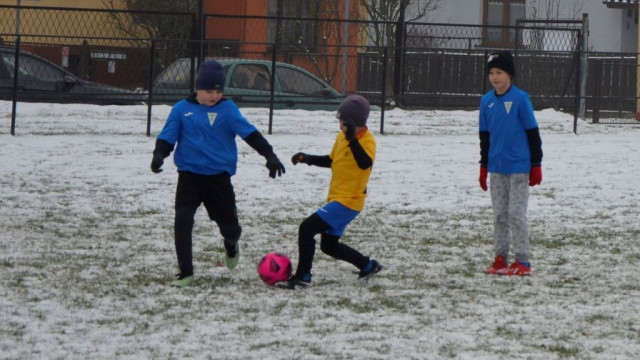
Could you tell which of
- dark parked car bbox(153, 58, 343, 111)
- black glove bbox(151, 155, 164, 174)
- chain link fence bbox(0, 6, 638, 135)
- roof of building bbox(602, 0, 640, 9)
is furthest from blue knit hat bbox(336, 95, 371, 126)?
roof of building bbox(602, 0, 640, 9)

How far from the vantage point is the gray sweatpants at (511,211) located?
9367 mm

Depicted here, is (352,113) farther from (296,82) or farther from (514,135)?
(296,82)

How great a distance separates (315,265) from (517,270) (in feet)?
4.54

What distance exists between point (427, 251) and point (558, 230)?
74.7 inches

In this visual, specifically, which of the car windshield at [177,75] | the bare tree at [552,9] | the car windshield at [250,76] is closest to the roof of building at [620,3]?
the bare tree at [552,9]

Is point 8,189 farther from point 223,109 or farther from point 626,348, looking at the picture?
point 626,348

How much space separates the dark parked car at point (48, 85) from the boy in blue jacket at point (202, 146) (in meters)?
10.2

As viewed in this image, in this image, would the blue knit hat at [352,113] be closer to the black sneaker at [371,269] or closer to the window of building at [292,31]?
the black sneaker at [371,269]

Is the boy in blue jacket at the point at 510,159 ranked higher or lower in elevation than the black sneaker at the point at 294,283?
higher

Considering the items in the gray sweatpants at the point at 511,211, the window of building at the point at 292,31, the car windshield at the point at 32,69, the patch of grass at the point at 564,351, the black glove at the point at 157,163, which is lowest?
the patch of grass at the point at 564,351

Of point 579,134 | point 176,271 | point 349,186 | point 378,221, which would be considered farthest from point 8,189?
point 579,134

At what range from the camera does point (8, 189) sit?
13.6 metres

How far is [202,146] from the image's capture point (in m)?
8.65

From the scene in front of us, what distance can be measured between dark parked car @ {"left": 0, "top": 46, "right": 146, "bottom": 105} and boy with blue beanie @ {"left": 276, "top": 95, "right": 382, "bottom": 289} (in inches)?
416
